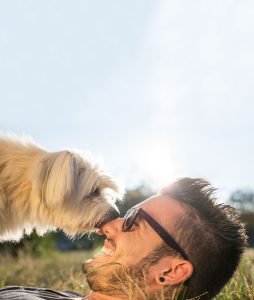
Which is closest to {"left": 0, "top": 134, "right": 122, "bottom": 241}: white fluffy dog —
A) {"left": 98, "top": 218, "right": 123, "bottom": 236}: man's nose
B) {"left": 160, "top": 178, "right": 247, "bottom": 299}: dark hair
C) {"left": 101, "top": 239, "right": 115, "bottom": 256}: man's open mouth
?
{"left": 98, "top": 218, "right": 123, "bottom": 236}: man's nose

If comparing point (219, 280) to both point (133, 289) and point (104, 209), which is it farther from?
point (104, 209)

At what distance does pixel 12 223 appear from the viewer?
6.60 m

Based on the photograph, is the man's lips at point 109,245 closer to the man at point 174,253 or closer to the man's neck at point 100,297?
the man at point 174,253

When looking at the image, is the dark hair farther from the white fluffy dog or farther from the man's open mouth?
the white fluffy dog

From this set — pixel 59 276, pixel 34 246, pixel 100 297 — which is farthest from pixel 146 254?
pixel 34 246

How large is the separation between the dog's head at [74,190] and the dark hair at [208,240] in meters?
1.67

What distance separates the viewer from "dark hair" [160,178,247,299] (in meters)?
4.49

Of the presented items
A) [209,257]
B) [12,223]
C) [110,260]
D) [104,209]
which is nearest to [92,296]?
[110,260]

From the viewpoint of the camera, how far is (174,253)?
4512mm

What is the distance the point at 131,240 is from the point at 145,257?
0.60ft

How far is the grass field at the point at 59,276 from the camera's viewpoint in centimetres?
576

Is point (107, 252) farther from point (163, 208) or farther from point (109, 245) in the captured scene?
point (163, 208)

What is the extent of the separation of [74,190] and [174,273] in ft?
7.13

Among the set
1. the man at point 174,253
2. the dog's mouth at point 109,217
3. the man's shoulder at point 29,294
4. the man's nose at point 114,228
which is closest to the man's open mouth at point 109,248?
the man at point 174,253
